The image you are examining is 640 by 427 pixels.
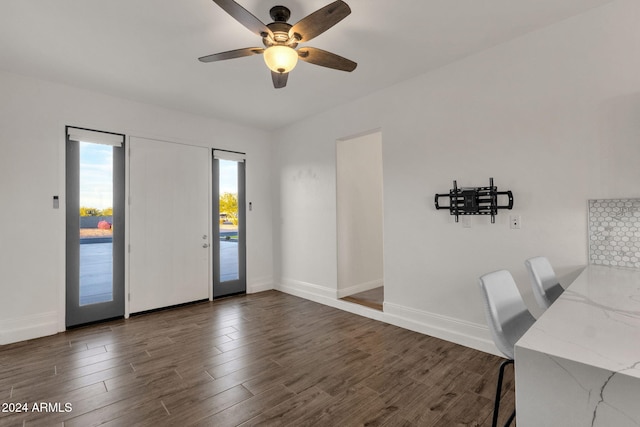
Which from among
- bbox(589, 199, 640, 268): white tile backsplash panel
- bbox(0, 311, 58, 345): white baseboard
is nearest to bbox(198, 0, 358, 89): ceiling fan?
bbox(589, 199, 640, 268): white tile backsplash panel

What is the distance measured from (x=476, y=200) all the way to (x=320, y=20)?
83.0 inches

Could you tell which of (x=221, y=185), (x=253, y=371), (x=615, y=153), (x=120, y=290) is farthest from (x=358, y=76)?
(x=120, y=290)

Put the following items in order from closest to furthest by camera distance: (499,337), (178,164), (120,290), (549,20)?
1. (499,337)
2. (549,20)
3. (120,290)
4. (178,164)

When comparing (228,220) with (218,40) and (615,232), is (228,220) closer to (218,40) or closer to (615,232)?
(218,40)

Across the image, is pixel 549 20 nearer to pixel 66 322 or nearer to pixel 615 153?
pixel 615 153

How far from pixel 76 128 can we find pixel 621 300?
5097 mm

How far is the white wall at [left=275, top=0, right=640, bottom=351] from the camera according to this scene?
2260 mm

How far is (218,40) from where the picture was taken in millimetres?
2646

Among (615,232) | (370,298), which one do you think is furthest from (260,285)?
(615,232)

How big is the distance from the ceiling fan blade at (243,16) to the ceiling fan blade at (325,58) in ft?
0.98

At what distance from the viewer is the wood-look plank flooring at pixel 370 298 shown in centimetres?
401

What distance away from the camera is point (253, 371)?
2.53 m

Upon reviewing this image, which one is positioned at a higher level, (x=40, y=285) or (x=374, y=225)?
(x=374, y=225)

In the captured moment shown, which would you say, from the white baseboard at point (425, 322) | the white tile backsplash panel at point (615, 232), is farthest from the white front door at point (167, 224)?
the white tile backsplash panel at point (615, 232)
